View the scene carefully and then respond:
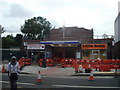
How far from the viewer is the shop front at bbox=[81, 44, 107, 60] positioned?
27672 millimetres

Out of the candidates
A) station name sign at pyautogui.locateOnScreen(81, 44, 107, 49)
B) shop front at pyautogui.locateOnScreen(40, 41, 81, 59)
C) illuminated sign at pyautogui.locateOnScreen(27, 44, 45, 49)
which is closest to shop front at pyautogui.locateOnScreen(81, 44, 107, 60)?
station name sign at pyautogui.locateOnScreen(81, 44, 107, 49)

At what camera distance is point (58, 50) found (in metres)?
30.5

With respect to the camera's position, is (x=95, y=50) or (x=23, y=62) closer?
(x=23, y=62)

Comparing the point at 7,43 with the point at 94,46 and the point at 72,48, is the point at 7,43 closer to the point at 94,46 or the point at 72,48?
the point at 72,48

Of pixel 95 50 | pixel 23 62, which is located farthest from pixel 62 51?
pixel 23 62

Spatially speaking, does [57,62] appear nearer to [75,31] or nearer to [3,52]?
[3,52]

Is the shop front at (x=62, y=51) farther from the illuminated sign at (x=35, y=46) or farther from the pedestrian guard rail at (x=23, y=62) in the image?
the pedestrian guard rail at (x=23, y=62)

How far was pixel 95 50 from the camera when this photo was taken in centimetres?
2820

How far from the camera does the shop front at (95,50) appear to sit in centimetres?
2767

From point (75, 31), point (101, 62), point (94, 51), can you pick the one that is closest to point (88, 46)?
point (94, 51)

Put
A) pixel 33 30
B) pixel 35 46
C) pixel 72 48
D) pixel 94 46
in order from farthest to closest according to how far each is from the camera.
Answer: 1. pixel 33 30
2. pixel 72 48
3. pixel 35 46
4. pixel 94 46

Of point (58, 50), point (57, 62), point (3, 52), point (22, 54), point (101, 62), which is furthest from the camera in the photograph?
point (3, 52)

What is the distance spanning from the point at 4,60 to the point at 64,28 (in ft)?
67.9

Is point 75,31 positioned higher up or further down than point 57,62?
higher up
